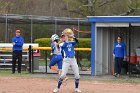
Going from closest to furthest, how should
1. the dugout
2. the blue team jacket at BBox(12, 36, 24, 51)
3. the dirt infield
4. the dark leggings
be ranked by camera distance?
the dirt infield < the dugout < the dark leggings < the blue team jacket at BBox(12, 36, 24, 51)

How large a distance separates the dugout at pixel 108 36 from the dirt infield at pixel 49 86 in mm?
2943

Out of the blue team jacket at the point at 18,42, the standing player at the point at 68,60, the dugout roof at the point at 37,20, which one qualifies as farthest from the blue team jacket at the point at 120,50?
the dugout roof at the point at 37,20

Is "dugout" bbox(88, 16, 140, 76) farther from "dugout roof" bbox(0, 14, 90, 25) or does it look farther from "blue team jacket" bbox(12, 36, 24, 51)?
"dugout roof" bbox(0, 14, 90, 25)

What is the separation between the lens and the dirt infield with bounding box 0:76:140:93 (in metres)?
13.5

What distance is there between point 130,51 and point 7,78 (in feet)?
18.3

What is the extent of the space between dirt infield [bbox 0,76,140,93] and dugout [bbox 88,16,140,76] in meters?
2.94

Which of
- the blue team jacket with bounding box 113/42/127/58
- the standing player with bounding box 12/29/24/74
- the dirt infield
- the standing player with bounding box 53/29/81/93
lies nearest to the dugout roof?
the standing player with bounding box 12/29/24/74

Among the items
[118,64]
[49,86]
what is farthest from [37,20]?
[49,86]

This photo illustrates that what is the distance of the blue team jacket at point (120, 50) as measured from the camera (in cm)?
1867

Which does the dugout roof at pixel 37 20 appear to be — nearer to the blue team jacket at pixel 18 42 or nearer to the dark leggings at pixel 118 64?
the blue team jacket at pixel 18 42

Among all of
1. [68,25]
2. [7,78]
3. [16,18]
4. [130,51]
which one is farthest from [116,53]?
[68,25]

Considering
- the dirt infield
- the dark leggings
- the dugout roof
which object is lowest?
the dirt infield

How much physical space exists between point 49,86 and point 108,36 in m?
6.21

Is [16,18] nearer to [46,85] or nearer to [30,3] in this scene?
[30,3]
